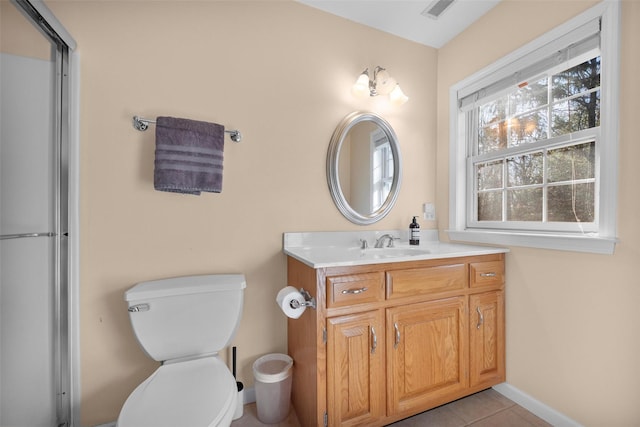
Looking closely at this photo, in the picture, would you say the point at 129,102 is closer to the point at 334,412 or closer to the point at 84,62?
the point at 84,62

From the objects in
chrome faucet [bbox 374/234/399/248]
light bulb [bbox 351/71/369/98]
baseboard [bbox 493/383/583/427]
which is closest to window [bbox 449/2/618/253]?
chrome faucet [bbox 374/234/399/248]

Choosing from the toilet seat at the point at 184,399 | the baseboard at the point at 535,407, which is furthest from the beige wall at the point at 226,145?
the baseboard at the point at 535,407

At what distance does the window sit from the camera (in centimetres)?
124

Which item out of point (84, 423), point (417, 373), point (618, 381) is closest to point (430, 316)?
point (417, 373)

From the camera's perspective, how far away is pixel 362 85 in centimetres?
177

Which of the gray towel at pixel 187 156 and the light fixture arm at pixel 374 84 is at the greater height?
the light fixture arm at pixel 374 84

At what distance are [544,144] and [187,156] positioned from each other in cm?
194

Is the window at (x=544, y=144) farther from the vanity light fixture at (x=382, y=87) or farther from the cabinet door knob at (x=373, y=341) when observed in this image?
the cabinet door knob at (x=373, y=341)

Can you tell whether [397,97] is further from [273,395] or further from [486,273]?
[273,395]

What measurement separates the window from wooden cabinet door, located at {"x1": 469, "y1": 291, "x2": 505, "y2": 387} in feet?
1.30

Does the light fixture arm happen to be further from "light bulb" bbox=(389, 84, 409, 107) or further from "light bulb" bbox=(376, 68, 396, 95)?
"light bulb" bbox=(389, 84, 409, 107)

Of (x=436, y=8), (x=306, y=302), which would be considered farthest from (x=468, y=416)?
(x=436, y=8)

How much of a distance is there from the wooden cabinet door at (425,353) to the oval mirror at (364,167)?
0.68 meters

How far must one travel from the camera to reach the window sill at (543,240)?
3.98ft
